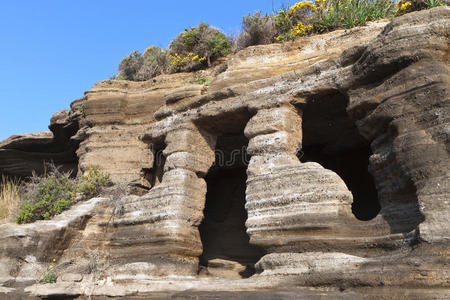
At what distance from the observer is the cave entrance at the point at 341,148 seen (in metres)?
7.90

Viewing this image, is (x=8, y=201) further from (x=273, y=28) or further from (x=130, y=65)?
(x=273, y=28)

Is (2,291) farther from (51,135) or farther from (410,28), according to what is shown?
(51,135)

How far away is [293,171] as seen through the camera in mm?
5945

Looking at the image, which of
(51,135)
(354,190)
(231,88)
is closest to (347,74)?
(231,88)

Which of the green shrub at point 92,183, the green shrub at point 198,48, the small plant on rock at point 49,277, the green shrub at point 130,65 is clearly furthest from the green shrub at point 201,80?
the small plant on rock at point 49,277

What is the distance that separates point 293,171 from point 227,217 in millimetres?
5134

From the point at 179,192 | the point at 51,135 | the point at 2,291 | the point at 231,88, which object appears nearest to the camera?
the point at 2,291

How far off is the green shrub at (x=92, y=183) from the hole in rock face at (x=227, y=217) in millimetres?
2706

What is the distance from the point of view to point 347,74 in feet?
20.5

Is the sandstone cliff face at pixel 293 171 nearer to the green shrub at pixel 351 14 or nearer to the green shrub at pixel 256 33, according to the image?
the green shrub at pixel 351 14

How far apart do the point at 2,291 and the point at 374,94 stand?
6.25 meters

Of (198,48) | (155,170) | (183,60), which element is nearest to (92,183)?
(155,170)

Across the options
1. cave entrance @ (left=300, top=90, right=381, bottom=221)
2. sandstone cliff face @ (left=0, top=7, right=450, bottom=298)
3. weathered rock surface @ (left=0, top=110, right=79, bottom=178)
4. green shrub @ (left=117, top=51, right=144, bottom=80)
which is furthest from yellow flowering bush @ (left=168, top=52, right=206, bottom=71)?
cave entrance @ (left=300, top=90, right=381, bottom=221)

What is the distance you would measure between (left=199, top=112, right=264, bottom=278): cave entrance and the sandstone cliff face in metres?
0.05
